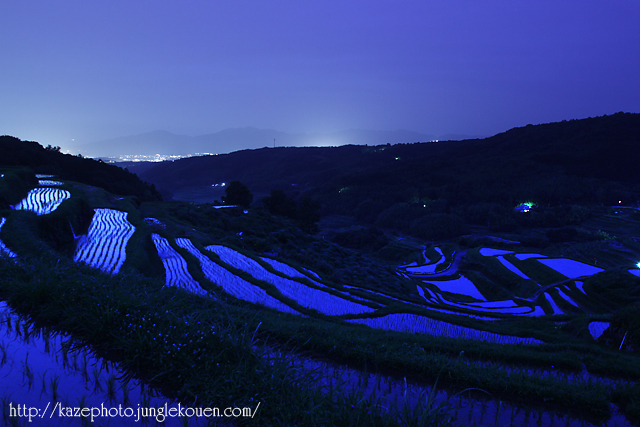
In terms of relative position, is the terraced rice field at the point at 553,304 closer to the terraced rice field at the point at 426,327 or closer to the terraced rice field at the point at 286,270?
the terraced rice field at the point at 426,327

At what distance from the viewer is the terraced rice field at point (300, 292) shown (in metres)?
13.0

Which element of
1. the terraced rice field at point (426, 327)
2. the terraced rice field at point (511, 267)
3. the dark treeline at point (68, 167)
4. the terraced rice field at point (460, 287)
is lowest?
the terraced rice field at point (460, 287)

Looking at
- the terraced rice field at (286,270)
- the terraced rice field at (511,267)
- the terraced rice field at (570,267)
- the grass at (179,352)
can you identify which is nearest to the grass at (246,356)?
the grass at (179,352)

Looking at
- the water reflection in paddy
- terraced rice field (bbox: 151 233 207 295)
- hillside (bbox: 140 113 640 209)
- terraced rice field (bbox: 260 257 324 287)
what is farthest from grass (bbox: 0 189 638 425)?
hillside (bbox: 140 113 640 209)

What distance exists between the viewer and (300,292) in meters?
14.5

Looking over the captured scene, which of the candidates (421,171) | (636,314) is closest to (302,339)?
(636,314)

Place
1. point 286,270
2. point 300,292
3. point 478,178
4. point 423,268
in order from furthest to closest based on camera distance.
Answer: point 478,178 < point 423,268 < point 286,270 < point 300,292

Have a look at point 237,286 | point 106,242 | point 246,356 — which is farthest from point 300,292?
point 246,356

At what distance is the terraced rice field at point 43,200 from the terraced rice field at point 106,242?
195cm

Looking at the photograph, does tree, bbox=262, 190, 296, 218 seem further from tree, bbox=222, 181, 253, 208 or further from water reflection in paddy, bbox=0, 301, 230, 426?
water reflection in paddy, bbox=0, 301, 230, 426

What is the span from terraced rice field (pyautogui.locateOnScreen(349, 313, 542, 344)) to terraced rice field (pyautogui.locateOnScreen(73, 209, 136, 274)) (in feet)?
28.3

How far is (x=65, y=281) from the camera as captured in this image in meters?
5.53

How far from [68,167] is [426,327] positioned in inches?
1911

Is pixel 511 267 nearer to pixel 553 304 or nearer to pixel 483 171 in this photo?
pixel 553 304
